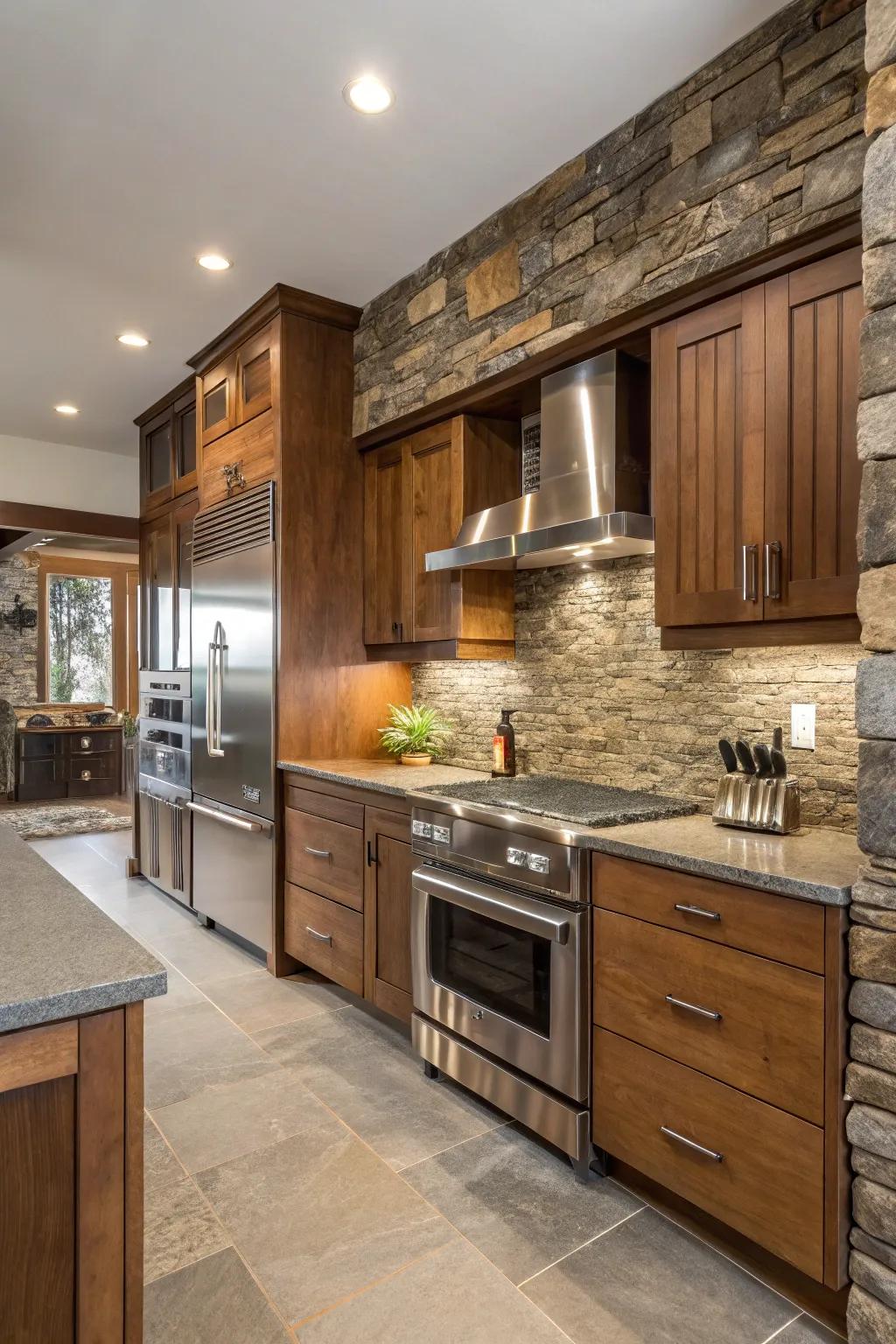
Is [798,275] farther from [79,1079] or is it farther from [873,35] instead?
[79,1079]

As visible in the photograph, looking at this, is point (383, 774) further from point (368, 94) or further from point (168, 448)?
point (168, 448)

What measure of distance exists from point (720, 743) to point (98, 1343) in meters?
1.80

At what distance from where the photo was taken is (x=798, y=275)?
2.04 m

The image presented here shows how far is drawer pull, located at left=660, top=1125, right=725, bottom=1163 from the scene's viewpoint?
1825 millimetres

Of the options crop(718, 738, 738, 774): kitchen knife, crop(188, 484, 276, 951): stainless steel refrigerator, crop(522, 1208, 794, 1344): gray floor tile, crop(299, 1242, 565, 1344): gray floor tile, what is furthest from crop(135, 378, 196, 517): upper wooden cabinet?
crop(522, 1208, 794, 1344): gray floor tile

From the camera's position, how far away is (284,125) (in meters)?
2.51

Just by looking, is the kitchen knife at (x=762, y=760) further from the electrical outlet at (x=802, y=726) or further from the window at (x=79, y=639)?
the window at (x=79, y=639)

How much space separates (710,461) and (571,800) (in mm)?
1088

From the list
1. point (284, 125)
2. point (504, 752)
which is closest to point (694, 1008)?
point (504, 752)

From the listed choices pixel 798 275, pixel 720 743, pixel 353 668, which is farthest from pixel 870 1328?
pixel 353 668

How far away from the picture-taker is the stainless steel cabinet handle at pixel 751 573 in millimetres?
2104

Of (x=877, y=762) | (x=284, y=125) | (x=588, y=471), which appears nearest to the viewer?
(x=877, y=762)

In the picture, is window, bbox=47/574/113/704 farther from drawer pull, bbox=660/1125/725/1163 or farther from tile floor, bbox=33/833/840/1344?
drawer pull, bbox=660/1125/725/1163

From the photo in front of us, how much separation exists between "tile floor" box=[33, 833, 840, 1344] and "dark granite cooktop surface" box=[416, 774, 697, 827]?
3.14 feet
